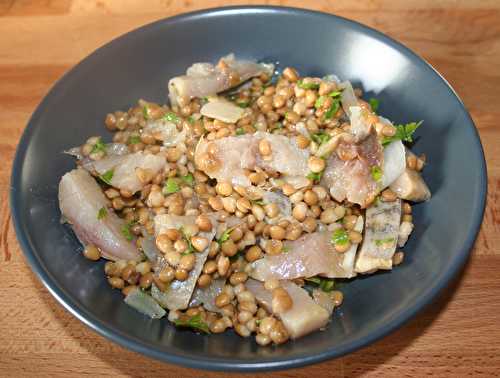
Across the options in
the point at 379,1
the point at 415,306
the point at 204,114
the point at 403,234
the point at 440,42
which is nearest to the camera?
the point at 415,306

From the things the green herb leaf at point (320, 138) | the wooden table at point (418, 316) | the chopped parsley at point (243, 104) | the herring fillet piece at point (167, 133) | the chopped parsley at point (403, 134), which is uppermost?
the chopped parsley at point (403, 134)

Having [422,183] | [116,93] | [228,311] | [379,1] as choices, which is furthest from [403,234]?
[379,1]

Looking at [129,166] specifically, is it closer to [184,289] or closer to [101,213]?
[101,213]

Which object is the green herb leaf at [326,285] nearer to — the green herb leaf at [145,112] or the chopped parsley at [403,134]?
the chopped parsley at [403,134]

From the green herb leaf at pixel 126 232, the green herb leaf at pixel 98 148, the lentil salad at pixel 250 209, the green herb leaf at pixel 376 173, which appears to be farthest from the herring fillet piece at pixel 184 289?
the green herb leaf at pixel 376 173

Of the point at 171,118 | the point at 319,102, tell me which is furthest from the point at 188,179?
the point at 319,102

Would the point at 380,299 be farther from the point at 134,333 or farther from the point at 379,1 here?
the point at 379,1
